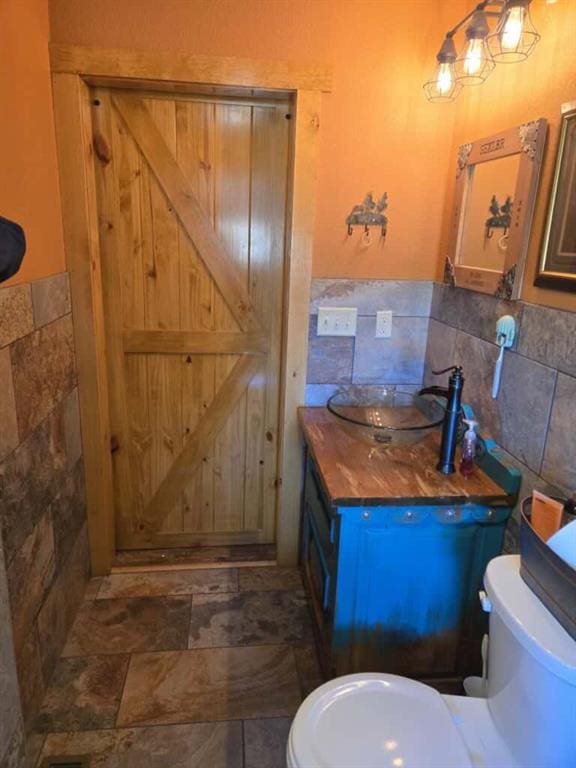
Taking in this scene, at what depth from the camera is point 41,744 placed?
1557 millimetres

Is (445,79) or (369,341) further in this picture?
(369,341)

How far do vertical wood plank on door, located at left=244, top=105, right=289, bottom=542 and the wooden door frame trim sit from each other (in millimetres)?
120

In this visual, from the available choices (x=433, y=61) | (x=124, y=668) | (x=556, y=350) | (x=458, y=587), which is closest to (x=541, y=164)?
(x=556, y=350)

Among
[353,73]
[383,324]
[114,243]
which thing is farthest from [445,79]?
[114,243]

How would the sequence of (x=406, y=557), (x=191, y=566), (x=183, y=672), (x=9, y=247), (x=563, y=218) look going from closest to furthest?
(x=9, y=247) < (x=563, y=218) < (x=406, y=557) < (x=183, y=672) < (x=191, y=566)

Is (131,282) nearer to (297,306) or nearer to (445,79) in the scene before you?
(297,306)

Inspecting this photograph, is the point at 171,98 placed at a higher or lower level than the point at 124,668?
higher

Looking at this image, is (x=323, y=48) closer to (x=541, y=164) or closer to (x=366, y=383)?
(x=541, y=164)

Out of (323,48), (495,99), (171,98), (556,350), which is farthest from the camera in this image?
(171,98)

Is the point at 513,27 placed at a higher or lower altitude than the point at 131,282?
higher

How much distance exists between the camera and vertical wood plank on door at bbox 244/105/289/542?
2.05 m

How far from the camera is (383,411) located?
83.4 inches

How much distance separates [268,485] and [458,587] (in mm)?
1106

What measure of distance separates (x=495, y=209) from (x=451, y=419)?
27.6 inches
